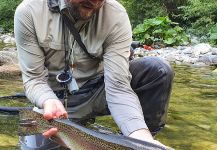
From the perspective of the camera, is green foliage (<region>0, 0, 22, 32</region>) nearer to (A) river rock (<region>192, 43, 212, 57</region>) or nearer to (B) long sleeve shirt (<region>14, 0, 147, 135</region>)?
(A) river rock (<region>192, 43, 212, 57</region>)

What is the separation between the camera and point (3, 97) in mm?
6430

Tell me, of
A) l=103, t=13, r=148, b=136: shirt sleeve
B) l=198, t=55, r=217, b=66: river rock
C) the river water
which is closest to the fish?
l=103, t=13, r=148, b=136: shirt sleeve

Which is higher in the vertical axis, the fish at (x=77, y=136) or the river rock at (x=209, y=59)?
the fish at (x=77, y=136)

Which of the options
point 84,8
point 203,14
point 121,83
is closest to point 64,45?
point 84,8

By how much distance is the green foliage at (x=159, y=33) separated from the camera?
1823 cm

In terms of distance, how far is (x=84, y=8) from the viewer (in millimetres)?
3344

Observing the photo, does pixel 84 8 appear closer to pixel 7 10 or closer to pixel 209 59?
pixel 209 59

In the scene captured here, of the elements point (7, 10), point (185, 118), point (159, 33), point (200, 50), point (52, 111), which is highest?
point (52, 111)

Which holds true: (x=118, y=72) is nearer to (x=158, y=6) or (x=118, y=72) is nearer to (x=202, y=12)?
(x=202, y=12)

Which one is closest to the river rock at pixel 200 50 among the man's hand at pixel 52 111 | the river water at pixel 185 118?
the river water at pixel 185 118

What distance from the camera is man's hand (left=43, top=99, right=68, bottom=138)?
10.00 ft

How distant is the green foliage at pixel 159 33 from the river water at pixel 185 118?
8.99m

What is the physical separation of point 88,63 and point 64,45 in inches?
10.8

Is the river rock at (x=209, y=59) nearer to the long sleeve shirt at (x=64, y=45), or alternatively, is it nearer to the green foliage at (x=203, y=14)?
the green foliage at (x=203, y=14)
